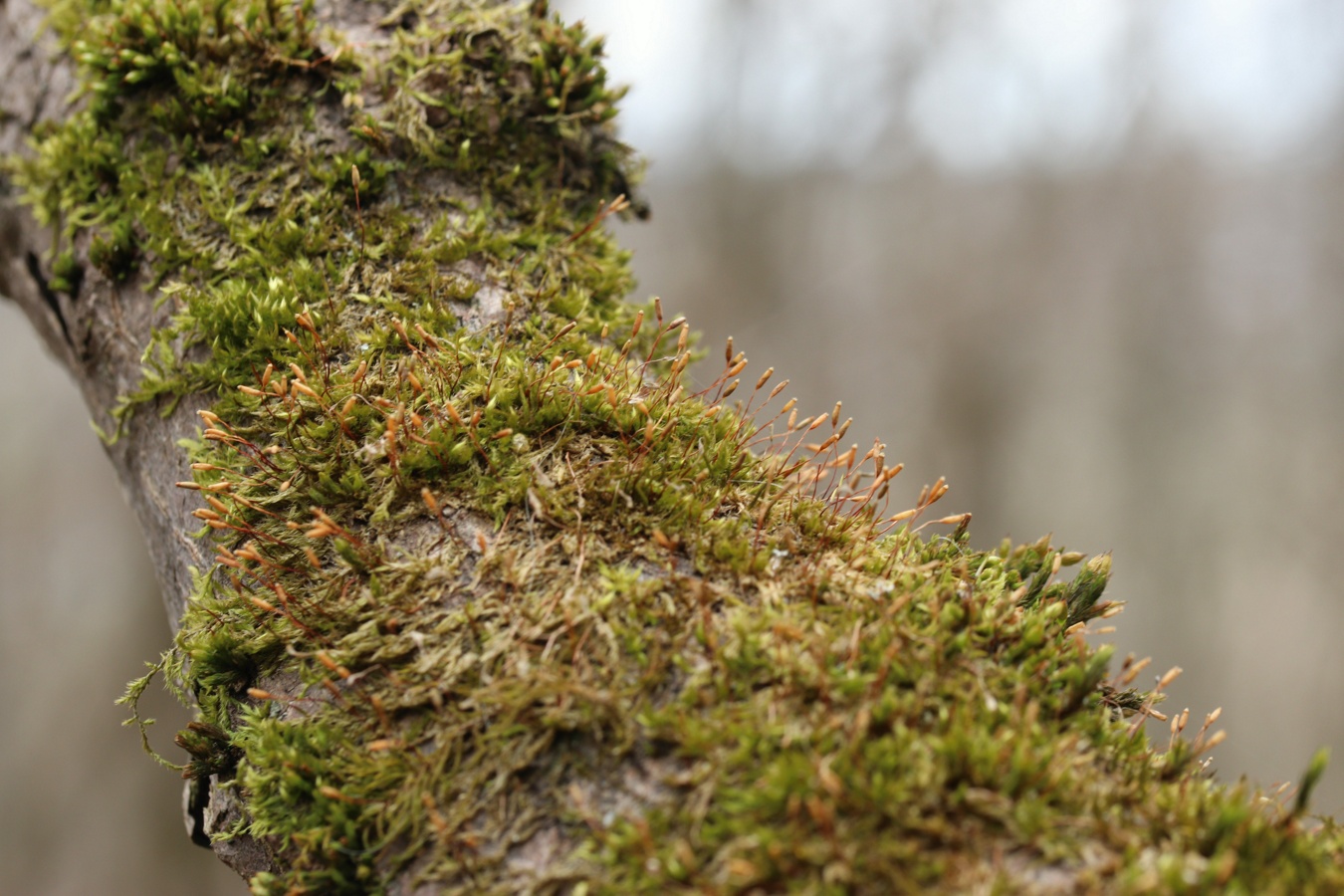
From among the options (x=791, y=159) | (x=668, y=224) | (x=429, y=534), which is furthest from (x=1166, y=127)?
(x=429, y=534)

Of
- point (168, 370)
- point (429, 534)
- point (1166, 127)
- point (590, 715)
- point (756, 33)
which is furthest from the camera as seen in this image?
point (756, 33)

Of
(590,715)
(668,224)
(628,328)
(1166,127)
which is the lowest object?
(590,715)

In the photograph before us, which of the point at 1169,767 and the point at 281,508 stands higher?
the point at 1169,767

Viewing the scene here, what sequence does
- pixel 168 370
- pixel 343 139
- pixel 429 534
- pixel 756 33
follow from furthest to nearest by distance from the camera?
pixel 756 33
pixel 343 139
pixel 168 370
pixel 429 534

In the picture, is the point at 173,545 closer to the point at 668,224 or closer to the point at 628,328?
the point at 628,328

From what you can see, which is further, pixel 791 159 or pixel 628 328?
pixel 791 159

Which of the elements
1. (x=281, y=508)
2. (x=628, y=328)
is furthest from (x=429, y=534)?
(x=628, y=328)
